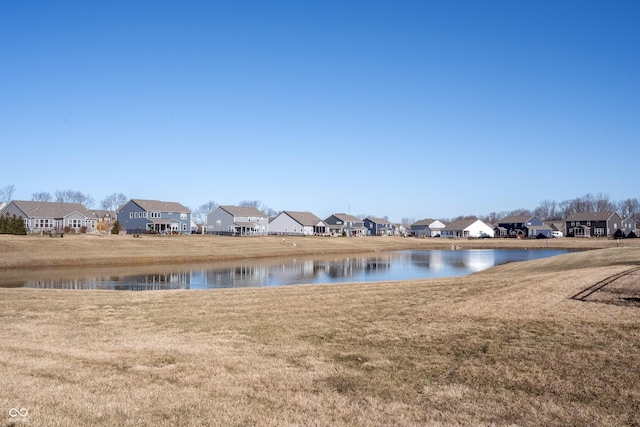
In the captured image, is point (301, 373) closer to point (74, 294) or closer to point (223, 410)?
point (223, 410)

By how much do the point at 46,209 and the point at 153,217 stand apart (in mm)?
17986

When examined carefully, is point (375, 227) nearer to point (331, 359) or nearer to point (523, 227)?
point (523, 227)

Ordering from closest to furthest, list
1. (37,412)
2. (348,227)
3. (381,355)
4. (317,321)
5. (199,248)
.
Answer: (37,412) → (381,355) → (317,321) → (199,248) → (348,227)

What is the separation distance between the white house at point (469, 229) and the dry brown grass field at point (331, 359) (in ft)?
422

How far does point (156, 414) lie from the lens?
689 cm

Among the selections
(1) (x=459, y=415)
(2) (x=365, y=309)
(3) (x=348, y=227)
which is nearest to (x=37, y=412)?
(1) (x=459, y=415)

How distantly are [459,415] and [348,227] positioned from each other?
133786mm

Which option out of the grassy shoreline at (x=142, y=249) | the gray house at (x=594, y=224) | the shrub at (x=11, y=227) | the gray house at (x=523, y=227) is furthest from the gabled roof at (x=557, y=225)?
the shrub at (x=11, y=227)

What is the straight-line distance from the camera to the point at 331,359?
982 cm

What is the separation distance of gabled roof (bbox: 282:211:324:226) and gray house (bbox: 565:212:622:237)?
217ft

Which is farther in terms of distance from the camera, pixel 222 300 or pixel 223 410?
pixel 222 300

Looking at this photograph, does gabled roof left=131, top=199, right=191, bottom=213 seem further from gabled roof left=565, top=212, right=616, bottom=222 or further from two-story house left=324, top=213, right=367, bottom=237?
gabled roof left=565, top=212, right=616, bottom=222

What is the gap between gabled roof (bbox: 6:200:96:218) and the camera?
280 ft

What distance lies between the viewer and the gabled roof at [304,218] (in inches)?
4906
